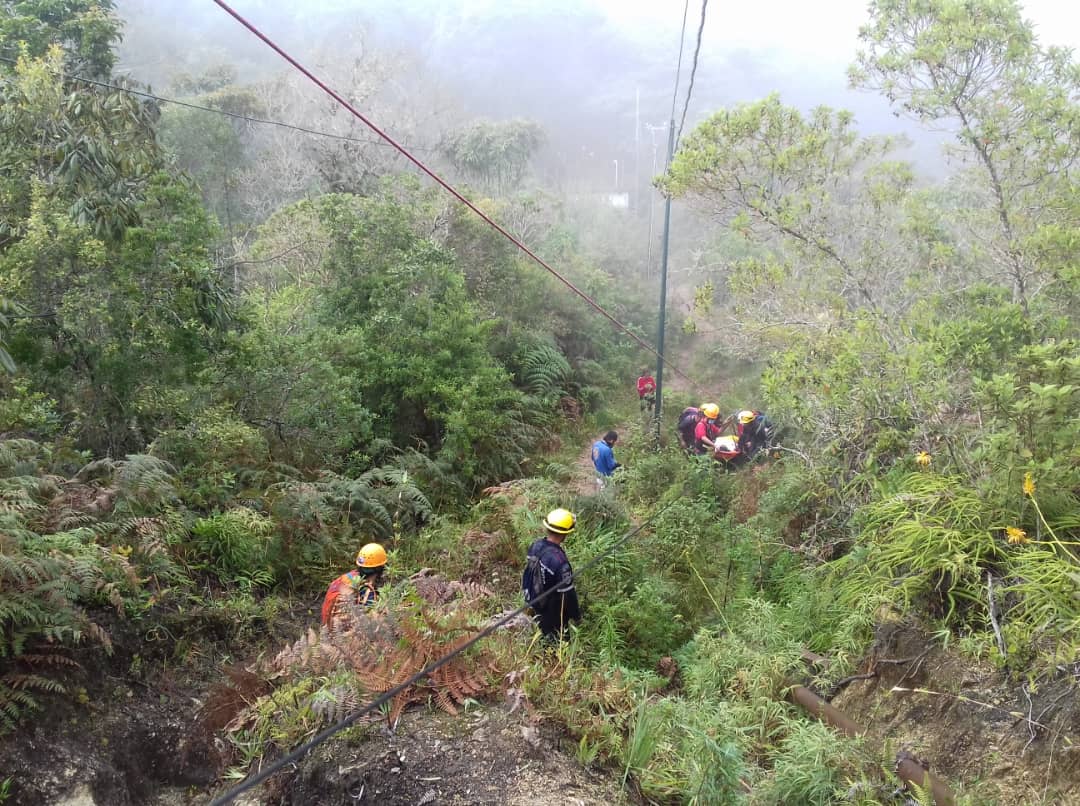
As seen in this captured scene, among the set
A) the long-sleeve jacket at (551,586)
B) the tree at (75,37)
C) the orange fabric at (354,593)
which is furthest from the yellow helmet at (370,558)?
the tree at (75,37)

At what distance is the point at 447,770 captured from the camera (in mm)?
3646

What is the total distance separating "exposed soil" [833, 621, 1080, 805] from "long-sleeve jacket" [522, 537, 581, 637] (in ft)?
6.83

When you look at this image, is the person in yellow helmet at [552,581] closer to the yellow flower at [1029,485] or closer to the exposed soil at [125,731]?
the exposed soil at [125,731]

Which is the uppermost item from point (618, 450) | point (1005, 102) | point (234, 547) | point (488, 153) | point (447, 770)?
point (488, 153)

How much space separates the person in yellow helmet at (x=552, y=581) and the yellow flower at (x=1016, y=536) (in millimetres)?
3105

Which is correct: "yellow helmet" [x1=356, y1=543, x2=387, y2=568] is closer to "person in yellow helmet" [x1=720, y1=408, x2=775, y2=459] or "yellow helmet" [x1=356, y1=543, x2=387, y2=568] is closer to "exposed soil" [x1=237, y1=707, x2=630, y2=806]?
"exposed soil" [x1=237, y1=707, x2=630, y2=806]

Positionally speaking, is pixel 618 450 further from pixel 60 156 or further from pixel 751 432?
pixel 60 156

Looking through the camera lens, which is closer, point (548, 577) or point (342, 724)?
point (342, 724)

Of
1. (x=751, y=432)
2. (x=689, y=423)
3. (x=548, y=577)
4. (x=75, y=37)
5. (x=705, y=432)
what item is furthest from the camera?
(x=75, y=37)

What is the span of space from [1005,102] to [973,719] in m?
6.90

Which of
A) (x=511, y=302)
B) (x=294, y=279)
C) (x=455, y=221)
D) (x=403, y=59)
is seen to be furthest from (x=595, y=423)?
(x=403, y=59)

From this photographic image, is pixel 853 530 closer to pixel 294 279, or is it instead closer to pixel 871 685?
pixel 871 685

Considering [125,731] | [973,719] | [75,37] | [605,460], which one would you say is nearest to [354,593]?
[125,731]

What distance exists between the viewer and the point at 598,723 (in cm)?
407
